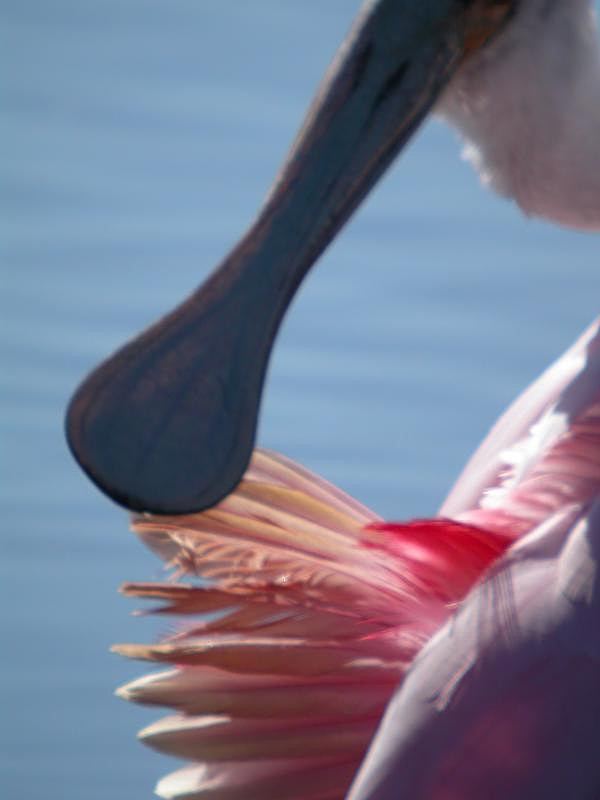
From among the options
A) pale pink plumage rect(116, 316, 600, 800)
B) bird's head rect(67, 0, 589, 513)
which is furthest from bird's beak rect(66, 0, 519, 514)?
pale pink plumage rect(116, 316, 600, 800)

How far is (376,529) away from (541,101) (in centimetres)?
27

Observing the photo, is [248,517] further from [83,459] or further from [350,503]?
[83,459]

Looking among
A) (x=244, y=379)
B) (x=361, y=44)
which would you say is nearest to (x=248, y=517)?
(x=244, y=379)

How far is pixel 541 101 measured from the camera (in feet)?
3.14

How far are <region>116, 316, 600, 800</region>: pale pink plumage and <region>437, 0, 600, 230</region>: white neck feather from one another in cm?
11

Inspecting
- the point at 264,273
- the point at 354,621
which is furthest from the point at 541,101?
the point at 354,621

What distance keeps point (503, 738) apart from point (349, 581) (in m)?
0.15

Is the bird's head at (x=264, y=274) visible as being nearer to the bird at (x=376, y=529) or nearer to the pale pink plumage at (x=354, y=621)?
the bird at (x=376, y=529)

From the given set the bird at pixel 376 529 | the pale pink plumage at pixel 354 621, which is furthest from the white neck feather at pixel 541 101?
the pale pink plumage at pixel 354 621

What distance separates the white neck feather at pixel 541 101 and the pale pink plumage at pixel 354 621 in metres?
0.11

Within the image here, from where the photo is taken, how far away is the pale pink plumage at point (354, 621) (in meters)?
0.90

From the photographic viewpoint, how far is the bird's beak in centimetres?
86

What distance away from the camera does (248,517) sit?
1.06 meters

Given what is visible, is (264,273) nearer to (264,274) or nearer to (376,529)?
(264,274)
